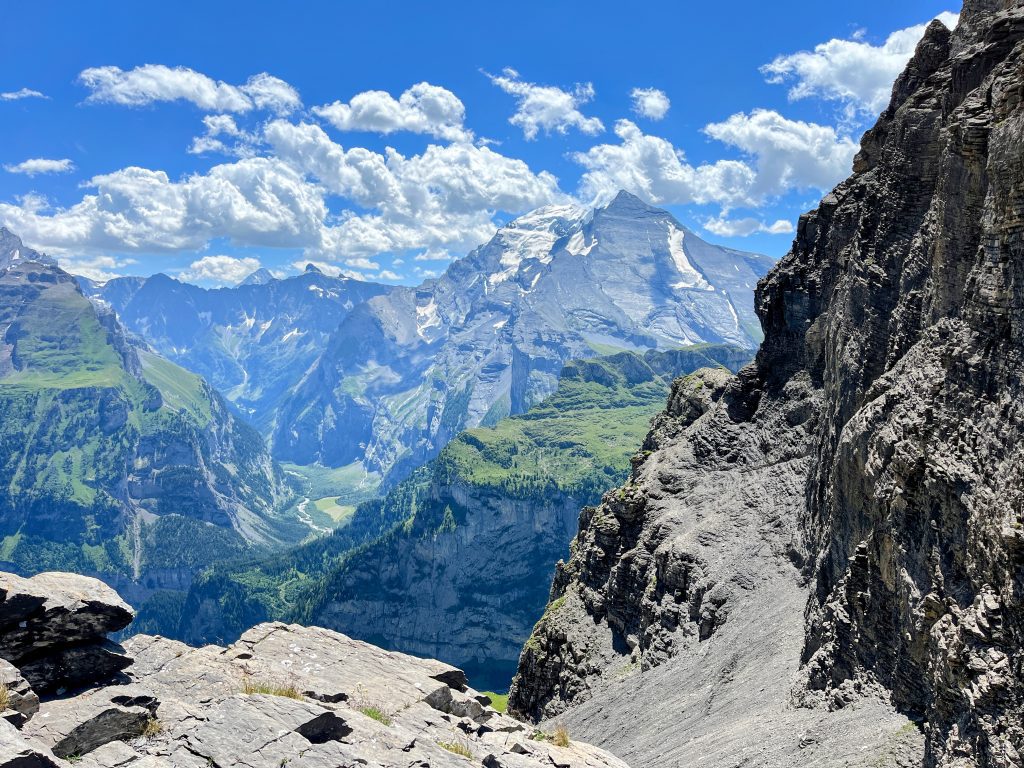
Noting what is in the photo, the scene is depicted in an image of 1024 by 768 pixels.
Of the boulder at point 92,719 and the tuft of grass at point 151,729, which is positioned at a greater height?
the boulder at point 92,719

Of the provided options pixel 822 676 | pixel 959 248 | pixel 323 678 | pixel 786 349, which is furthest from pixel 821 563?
pixel 786 349

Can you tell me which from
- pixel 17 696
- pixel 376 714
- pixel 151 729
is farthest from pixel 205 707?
pixel 376 714

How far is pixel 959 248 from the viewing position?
3562 cm

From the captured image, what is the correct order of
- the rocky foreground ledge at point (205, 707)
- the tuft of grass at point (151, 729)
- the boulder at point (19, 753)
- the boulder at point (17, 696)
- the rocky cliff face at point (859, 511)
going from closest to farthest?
the boulder at point (19, 753)
the boulder at point (17, 696)
the rocky foreground ledge at point (205, 707)
the tuft of grass at point (151, 729)
the rocky cliff face at point (859, 511)

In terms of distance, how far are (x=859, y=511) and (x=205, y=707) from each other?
1303 inches

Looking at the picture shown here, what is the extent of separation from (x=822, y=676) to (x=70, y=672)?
3406cm

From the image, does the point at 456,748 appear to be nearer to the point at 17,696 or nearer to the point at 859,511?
the point at 17,696

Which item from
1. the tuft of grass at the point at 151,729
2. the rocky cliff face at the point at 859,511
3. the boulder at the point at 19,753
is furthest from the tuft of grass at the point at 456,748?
the rocky cliff face at the point at 859,511

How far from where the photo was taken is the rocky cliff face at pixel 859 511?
2728cm

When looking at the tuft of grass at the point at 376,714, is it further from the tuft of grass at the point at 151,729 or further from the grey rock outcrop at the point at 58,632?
the grey rock outcrop at the point at 58,632

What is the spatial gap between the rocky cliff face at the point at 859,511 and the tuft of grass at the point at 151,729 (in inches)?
998

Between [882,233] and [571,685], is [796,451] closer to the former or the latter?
[882,233]

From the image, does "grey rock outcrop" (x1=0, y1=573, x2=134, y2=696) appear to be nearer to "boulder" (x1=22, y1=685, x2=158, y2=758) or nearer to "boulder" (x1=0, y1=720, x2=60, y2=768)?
"boulder" (x1=22, y1=685, x2=158, y2=758)

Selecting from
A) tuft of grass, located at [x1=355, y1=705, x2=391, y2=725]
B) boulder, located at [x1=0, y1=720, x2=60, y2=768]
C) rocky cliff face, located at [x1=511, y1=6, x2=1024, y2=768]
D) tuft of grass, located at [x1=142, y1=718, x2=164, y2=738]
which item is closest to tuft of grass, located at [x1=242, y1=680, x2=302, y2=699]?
tuft of grass, located at [x1=355, y1=705, x2=391, y2=725]
